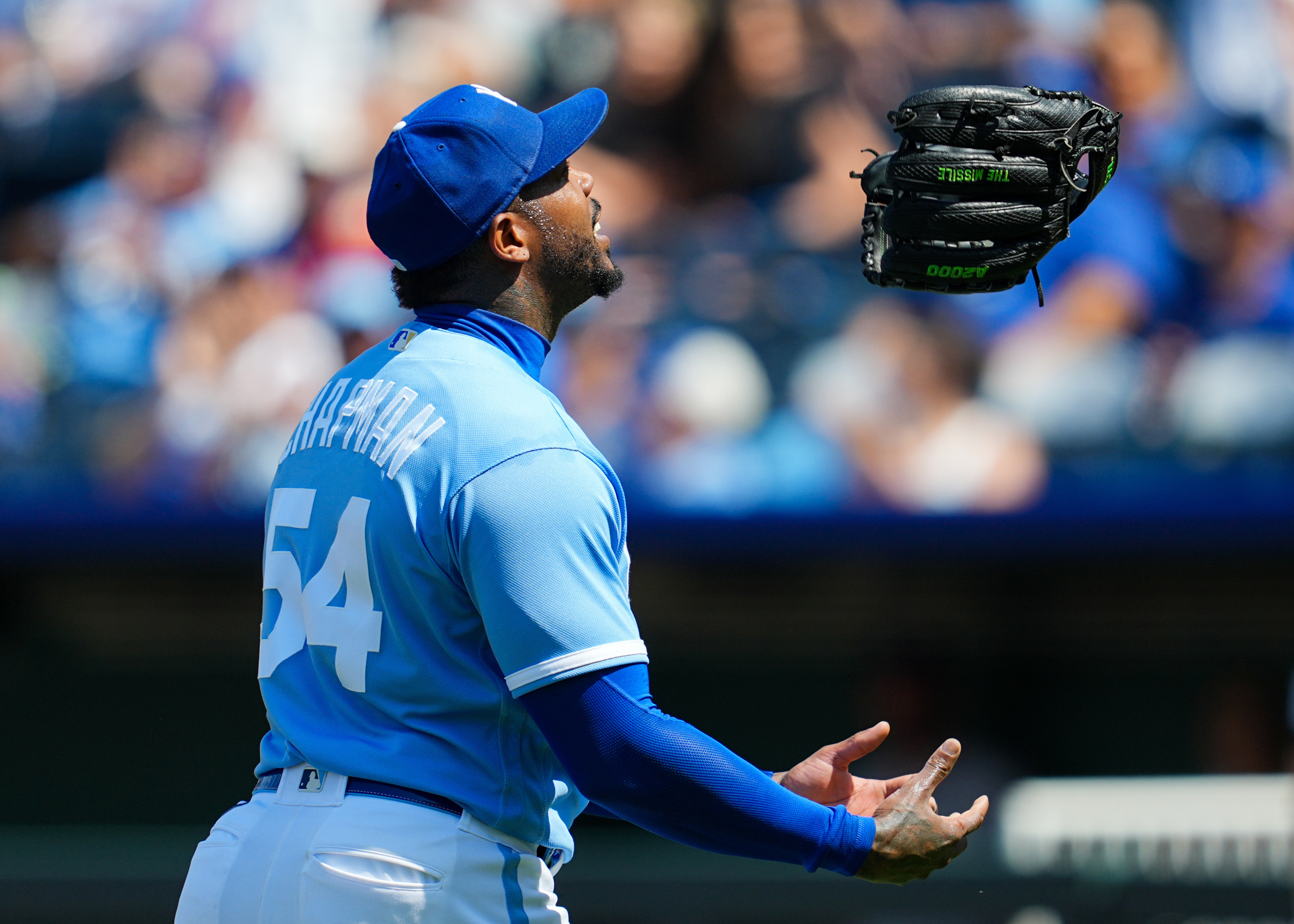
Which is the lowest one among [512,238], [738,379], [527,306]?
[738,379]

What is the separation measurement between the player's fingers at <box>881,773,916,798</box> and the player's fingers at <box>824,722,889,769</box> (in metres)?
0.05

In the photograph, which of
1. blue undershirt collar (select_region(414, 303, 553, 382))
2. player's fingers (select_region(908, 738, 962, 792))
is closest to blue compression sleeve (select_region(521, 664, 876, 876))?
player's fingers (select_region(908, 738, 962, 792))

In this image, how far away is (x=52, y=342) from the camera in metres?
7.12

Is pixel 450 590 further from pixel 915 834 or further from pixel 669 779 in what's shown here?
pixel 915 834

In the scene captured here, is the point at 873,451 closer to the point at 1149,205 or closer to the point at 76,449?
the point at 1149,205

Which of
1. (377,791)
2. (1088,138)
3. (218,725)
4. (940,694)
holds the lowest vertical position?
(218,725)

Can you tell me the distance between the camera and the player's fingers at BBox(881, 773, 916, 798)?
6.71ft

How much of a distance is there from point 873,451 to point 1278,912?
2.40m

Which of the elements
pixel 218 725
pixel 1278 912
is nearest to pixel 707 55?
pixel 218 725

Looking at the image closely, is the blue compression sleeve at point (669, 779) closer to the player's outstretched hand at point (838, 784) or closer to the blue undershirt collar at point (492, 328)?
the player's outstretched hand at point (838, 784)

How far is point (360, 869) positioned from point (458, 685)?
0.25 m

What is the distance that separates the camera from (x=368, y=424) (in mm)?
1998

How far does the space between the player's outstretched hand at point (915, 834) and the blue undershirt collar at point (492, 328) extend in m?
0.76

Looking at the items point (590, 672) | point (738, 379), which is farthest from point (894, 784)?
point (738, 379)
